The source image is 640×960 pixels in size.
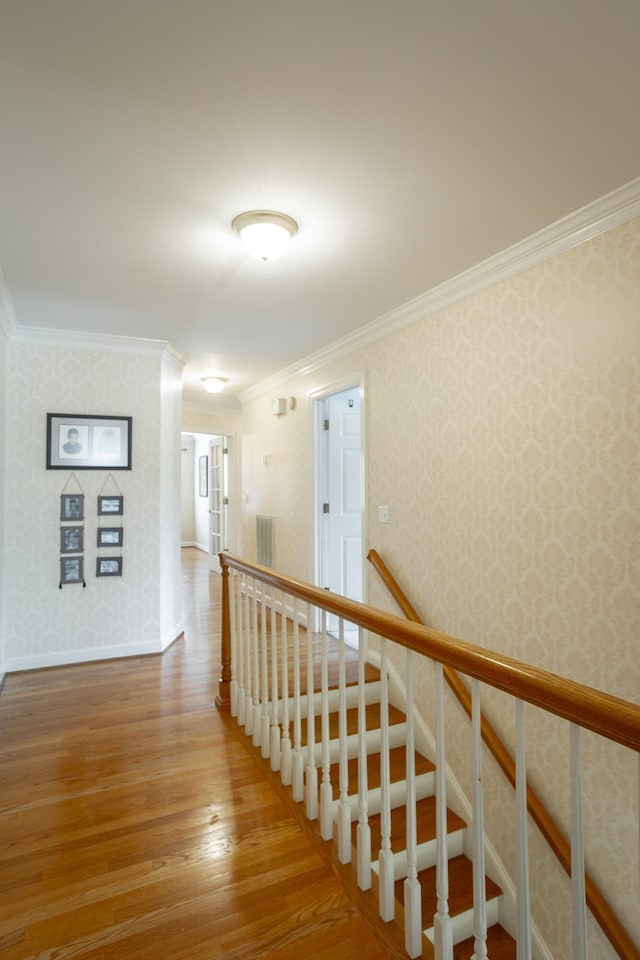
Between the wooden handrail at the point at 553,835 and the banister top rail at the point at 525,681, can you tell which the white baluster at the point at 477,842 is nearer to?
the banister top rail at the point at 525,681

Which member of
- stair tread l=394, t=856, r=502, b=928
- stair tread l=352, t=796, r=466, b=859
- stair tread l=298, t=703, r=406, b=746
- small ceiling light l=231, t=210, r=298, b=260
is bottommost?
stair tread l=394, t=856, r=502, b=928

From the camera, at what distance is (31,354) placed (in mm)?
3699

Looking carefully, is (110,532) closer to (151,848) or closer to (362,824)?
(151,848)

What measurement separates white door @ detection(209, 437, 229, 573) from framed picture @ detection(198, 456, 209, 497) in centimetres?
58

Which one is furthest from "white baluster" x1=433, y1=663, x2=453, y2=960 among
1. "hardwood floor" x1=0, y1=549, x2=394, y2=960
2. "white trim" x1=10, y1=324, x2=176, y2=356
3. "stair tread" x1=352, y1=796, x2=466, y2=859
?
"white trim" x1=10, y1=324, x2=176, y2=356

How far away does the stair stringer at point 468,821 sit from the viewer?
236 centimetres

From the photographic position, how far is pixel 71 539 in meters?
3.79

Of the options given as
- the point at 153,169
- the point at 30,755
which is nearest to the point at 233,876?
the point at 30,755

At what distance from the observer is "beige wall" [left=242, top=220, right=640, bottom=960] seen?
6.54 feet

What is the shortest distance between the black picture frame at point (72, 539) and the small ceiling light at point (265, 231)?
103 inches

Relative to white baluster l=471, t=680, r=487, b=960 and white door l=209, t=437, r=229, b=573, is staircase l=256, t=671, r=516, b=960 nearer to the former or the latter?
white baluster l=471, t=680, r=487, b=960

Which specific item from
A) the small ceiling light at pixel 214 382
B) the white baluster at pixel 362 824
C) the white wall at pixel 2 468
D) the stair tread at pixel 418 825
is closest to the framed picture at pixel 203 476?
the small ceiling light at pixel 214 382

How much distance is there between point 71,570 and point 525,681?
362 centimetres

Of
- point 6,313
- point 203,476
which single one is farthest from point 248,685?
point 203,476
